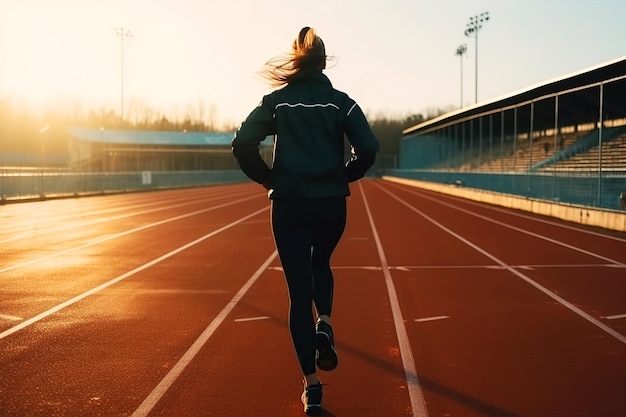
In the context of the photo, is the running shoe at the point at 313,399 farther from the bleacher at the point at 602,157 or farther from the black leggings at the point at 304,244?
the bleacher at the point at 602,157

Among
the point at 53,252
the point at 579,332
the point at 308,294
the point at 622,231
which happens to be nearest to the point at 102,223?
the point at 53,252

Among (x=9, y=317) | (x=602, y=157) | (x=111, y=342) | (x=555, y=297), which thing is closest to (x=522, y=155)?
(x=602, y=157)

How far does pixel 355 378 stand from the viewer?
570 cm

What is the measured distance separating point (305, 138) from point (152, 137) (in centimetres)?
10359

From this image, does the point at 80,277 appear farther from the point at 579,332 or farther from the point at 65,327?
the point at 579,332

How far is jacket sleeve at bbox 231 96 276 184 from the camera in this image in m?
4.43

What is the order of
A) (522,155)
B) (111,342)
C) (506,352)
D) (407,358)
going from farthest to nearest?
(522,155) < (111,342) < (506,352) < (407,358)

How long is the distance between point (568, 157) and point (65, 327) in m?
37.1

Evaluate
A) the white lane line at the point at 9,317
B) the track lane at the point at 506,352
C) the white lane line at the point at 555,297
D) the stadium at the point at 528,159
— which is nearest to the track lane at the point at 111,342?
the white lane line at the point at 9,317

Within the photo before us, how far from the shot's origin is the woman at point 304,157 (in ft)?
14.6

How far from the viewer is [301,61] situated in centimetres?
452

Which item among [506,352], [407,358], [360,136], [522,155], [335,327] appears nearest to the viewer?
[360,136]

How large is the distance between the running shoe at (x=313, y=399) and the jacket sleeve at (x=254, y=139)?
1.22 metres

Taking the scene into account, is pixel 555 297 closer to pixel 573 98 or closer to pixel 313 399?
pixel 313 399
